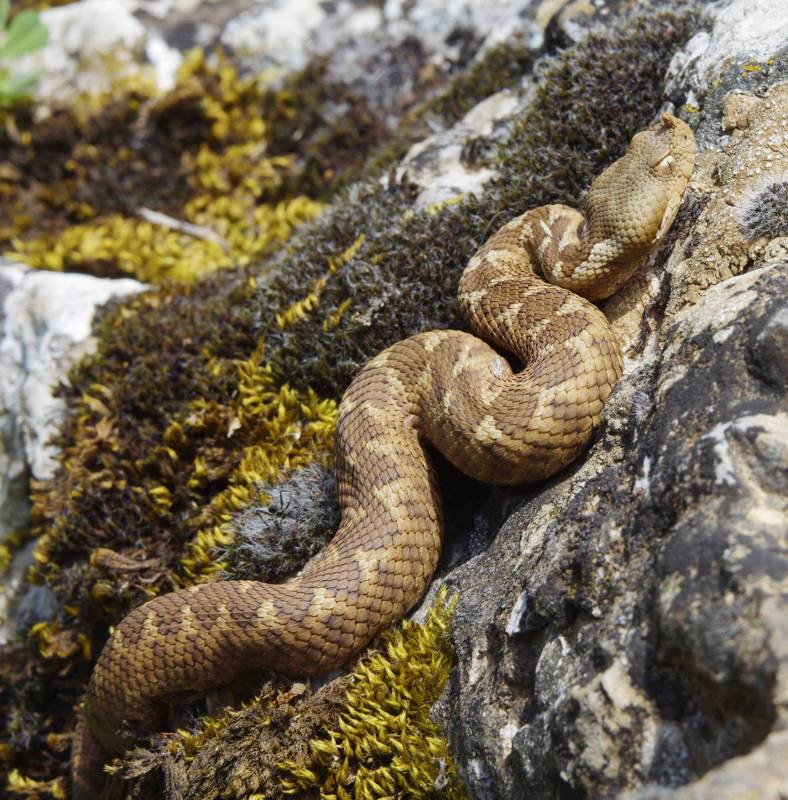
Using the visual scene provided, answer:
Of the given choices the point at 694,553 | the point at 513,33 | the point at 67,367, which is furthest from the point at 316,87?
the point at 694,553

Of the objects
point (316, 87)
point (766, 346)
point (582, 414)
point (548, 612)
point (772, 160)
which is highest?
point (772, 160)

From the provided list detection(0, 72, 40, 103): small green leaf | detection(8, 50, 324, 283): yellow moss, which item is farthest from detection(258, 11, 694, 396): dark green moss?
detection(0, 72, 40, 103): small green leaf

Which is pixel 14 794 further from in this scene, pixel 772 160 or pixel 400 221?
pixel 772 160

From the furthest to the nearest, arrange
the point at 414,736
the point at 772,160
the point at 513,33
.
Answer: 1. the point at 513,33
2. the point at 772,160
3. the point at 414,736

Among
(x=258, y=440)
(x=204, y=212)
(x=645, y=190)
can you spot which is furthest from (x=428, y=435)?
(x=204, y=212)

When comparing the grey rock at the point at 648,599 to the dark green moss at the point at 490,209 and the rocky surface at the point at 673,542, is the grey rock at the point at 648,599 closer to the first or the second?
the rocky surface at the point at 673,542

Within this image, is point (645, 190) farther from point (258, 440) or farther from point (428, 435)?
point (258, 440)

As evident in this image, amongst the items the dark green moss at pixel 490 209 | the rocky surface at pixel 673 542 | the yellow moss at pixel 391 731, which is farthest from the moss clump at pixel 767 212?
the yellow moss at pixel 391 731

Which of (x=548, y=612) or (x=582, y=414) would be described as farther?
(x=582, y=414)

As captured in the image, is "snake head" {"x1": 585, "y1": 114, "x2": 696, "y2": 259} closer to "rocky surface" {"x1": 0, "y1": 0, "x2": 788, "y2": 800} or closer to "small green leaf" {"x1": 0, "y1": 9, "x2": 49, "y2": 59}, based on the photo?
"rocky surface" {"x1": 0, "y1": 0, "x2": 788, "y2": 800}
